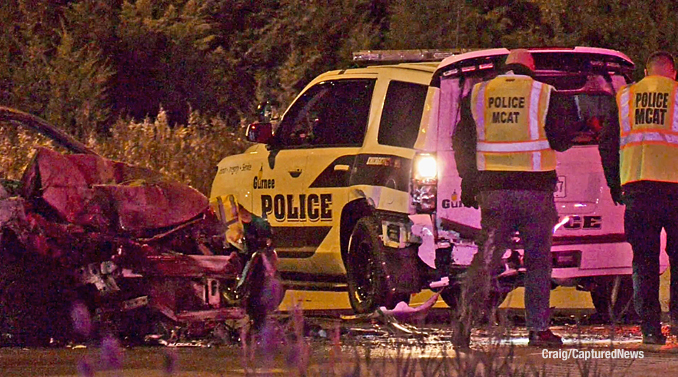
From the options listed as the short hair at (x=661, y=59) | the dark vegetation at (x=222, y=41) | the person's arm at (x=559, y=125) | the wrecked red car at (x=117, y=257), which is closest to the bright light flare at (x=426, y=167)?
the wrecked red car at (x=117, y=257)

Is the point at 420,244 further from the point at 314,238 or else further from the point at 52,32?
the point at 52,32

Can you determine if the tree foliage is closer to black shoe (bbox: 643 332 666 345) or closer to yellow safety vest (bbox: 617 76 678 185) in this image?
yellow safety vest (bbox: 617 76 678 185)

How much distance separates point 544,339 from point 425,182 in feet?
4.96

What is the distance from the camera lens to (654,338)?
9.88m

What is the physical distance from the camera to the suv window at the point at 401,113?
1188cm

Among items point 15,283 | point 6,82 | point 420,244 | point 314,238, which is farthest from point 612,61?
point 6,82

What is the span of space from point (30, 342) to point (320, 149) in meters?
3.27

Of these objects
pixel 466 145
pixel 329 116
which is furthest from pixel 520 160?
pixel 329 116

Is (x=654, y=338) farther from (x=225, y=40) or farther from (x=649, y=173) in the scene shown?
(x=225, y=40)

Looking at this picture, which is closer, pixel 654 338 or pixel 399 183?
pixel 654 338

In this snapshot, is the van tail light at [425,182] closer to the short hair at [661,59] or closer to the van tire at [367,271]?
the van tire at [367,271]

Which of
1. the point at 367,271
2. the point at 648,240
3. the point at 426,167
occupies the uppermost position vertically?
the point at 426,167

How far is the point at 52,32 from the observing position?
23500 mm

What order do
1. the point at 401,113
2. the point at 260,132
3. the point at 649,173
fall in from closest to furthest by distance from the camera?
the point at 649,173 < the point at 401,113 < the point at 260,132
